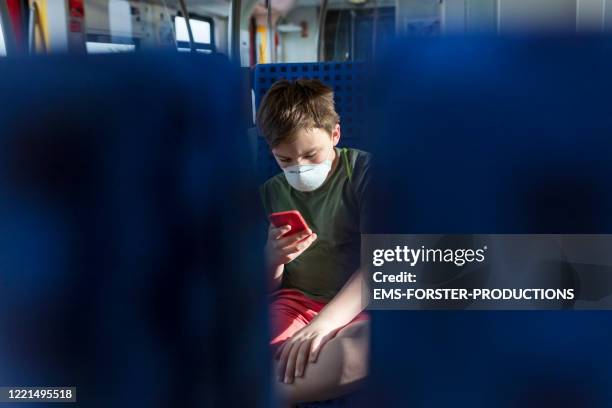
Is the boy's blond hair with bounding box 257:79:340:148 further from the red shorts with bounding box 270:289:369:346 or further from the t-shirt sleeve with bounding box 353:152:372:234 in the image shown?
the red shorts with bounding box 270:289:369:346

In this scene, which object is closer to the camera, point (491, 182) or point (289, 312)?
point (491, 182)

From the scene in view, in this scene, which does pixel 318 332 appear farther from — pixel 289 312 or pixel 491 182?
pixel 491 182

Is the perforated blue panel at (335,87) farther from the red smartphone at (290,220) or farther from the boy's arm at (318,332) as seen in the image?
the boy's arm at (318,332)

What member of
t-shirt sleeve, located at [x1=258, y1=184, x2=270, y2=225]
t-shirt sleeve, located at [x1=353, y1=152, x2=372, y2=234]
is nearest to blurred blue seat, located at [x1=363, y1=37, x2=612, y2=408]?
t-shirt sleeve, located at [x1=353, y1=152, x2=372, y2=234]

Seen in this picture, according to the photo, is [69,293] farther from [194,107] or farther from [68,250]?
[194,107]

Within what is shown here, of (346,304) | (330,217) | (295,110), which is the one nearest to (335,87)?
(295,110)

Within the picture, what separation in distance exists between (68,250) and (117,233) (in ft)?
0.26

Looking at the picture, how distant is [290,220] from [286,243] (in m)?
0.03

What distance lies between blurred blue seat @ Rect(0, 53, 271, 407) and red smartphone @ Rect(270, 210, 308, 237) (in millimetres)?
27

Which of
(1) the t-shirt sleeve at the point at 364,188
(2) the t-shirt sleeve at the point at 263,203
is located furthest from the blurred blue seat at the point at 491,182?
(2) the t-shirt sleeve at the point at 263,203

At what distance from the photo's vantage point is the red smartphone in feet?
2.79

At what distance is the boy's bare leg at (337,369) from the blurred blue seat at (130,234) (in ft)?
0.18

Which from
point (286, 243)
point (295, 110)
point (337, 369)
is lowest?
point (337, 369)

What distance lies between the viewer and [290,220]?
85 cm
